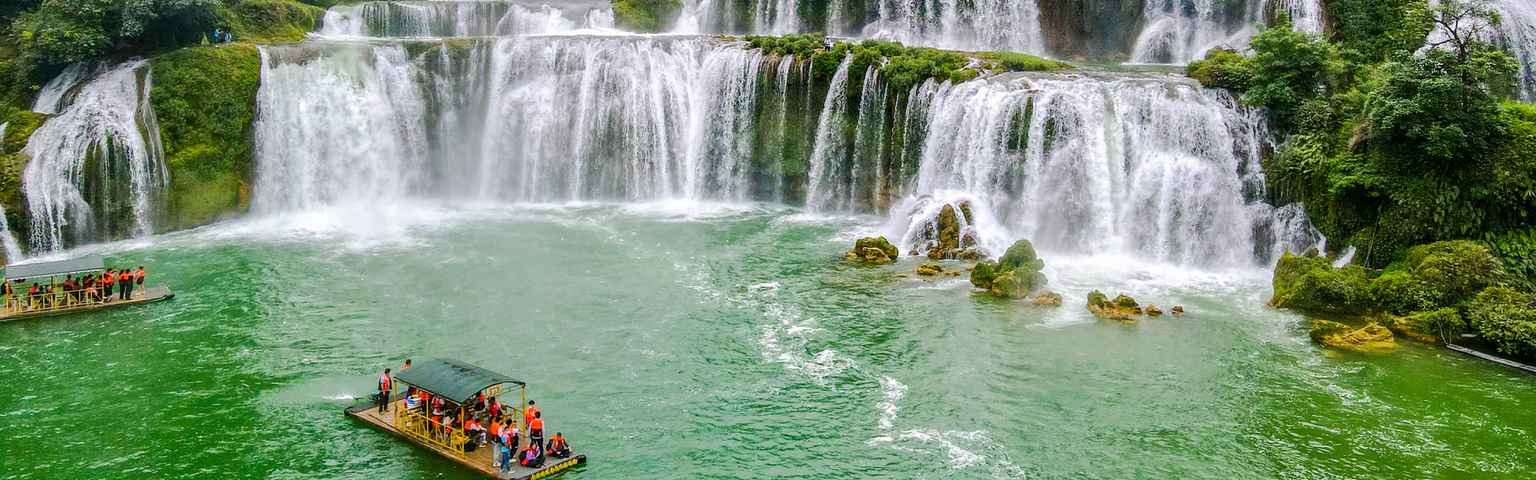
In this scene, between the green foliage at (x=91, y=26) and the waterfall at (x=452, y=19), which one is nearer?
the green foliage at (x=91, y=26)

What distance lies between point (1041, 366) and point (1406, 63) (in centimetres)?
1501

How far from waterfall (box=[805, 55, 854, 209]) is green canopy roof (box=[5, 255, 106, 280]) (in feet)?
81.1

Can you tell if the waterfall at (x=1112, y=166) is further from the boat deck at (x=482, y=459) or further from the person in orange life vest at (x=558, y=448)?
the boat deck at (x=482, y=459)

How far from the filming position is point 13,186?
38.1 m

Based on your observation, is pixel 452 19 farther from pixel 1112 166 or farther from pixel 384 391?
pixel 384 391

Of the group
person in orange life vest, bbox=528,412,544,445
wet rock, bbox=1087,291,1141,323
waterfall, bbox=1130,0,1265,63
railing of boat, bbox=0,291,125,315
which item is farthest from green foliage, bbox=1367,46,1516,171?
railing of boat, bbox=0,291,125,315

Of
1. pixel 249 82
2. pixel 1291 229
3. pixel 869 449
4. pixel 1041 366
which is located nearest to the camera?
pixel 869 449

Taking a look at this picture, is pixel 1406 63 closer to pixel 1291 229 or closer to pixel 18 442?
pixel 1291 229

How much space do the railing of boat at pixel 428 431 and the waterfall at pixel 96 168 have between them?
74.8 feet

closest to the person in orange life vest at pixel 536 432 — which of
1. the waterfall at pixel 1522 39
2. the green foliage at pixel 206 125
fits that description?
the green foliage at pixel 206 125

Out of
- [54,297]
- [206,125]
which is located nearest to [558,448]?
[54,297]

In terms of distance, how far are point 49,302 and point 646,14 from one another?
3185cm

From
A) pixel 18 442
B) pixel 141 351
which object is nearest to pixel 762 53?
pixel 141 351

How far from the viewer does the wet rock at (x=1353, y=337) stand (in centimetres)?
2845
